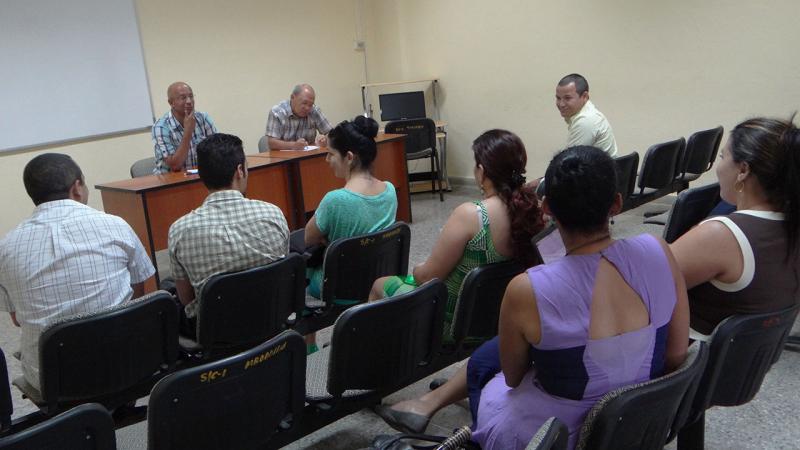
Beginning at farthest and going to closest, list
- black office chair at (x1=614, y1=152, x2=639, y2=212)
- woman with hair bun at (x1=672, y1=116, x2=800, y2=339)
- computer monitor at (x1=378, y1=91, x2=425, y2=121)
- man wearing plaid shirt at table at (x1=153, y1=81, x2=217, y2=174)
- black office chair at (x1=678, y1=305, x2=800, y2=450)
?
computer monitor at (x1=378, y1=91, x2=425, y2=121) < man wearing plaid shirt at table at (x1=153, y1=81, x2=217, y2=174) < black office chair at (x1=614, y1=152, x2=639, y2=212) < woman with hair bun at (x1=672, y1=116, x2=800, y2=339) < black office chair at (x1=678, y1=305, x2=800, y2=450)

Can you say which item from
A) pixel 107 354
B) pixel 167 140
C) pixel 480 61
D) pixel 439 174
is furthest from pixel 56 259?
pixel 480 61

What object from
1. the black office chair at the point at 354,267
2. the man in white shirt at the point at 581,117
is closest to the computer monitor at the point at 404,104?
the man in white shirt at the point at 581,117

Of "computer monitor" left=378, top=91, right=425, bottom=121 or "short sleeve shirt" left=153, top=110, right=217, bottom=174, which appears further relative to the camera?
"computer monitor" left=378, top=91, right=425, bottom=121

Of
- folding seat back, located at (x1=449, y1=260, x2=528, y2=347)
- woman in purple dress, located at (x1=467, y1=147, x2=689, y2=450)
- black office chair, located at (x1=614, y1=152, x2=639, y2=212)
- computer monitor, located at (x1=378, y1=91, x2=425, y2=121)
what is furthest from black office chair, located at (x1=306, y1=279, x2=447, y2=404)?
computer monitor, located at (x1=378, y1=91, x2=425, y2=121)

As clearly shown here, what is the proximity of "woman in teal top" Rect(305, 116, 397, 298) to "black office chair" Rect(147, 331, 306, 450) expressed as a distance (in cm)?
115

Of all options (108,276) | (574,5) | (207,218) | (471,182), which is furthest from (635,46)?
(108,276)

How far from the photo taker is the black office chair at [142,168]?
16.0ft

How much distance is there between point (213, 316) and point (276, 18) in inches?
208

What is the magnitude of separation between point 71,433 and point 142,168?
3.95 metres

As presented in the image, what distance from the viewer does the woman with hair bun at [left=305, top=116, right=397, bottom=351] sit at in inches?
110

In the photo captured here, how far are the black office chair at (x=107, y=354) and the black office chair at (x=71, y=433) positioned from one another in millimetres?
638

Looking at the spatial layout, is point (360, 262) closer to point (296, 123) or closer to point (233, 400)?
point (233, 400)

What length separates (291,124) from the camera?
5586 millimetres

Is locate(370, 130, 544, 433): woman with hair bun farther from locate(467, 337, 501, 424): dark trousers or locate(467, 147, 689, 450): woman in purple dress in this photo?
locate(467, 147, 689, 450): woman in purple dress
